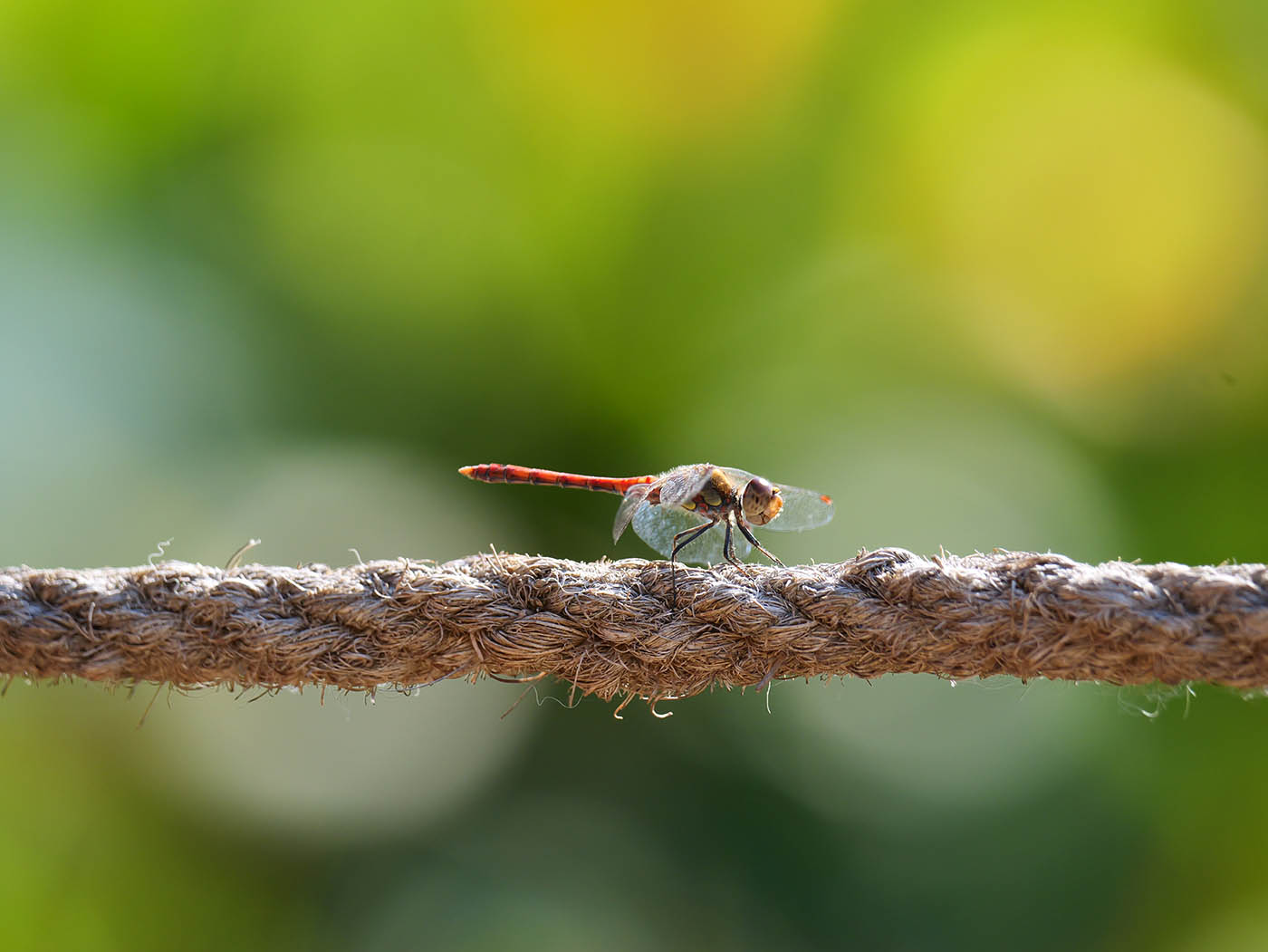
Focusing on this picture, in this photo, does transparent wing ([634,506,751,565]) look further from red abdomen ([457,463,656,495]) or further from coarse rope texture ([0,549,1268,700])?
coarse rope texture ([0,549,1268,700])

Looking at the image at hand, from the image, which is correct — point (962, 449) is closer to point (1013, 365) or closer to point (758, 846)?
point (1013, 365)

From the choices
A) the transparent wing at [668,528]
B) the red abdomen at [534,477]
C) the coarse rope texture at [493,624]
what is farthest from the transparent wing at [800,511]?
the coarse rope texture at [493,624]

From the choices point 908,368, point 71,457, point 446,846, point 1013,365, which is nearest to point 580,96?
point 908,368

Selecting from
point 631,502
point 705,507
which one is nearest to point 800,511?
point 705,507

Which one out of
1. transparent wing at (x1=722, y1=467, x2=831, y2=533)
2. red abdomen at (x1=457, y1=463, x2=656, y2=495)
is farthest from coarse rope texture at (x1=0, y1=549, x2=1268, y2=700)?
red abdomen at (x1=457, y1=463, x2=656, y2=495)

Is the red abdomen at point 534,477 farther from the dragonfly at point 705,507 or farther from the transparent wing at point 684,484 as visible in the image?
the transparent wing at point 684,484

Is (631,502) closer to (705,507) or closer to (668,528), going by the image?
(668,528)
